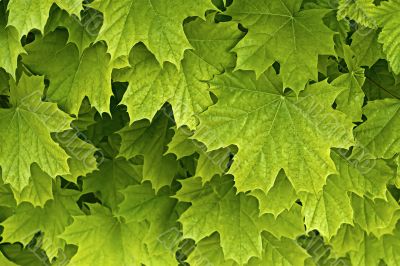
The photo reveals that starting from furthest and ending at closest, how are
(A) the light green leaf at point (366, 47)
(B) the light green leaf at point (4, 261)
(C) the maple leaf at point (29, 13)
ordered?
(B) the light green leaf at point (4, 261)
(A) the light green leaf at point (366, 47)
(C) the maple leaf at point (29, 13)

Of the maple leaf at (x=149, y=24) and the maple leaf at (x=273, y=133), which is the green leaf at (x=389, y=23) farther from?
the maple leaf at (x=149, y=24)

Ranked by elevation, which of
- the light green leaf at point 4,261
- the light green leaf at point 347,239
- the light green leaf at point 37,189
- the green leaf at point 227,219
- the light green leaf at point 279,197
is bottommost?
the light green leaf at point 347,239

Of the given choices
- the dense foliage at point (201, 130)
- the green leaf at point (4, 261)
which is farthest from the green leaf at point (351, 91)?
the green leaf at point (4, 261)

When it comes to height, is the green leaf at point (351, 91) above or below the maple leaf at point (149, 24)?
below

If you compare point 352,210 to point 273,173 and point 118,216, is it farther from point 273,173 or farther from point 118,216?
point 118,216

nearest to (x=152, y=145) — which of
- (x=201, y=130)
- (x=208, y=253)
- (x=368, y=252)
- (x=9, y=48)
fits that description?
(x=201, y=130)

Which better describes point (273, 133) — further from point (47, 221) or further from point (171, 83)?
point (47, 221)
